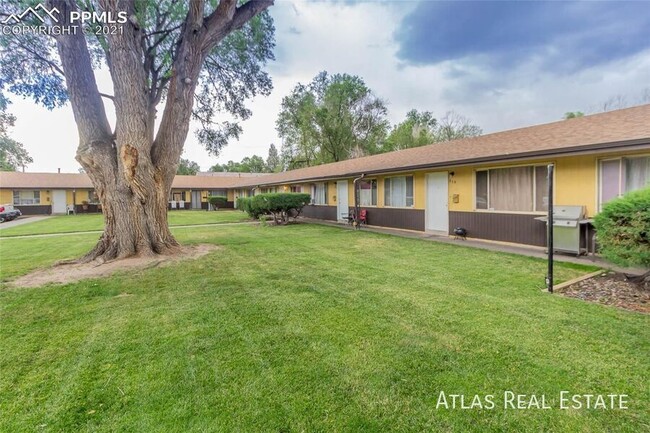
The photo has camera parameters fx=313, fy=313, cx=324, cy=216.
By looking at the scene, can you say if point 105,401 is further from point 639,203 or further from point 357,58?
point 357,58

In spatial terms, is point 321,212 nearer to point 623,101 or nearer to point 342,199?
point 342,199

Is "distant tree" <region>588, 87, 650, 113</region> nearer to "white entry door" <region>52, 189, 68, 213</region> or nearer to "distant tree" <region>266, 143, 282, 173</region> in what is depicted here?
"white entry door" <region>52, 189, 68, 213</region>

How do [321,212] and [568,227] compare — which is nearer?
[568,227]

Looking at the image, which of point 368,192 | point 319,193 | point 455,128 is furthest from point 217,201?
point 455,128

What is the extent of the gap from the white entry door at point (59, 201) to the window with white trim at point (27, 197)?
1.03m

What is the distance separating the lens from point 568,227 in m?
7.08

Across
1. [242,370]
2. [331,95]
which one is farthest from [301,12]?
[331,95]

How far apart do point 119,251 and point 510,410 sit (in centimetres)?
823

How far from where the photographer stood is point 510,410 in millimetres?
2232

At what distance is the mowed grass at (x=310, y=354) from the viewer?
2.18 metres

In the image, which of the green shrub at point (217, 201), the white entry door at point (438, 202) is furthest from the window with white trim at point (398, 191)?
the green shrub at point (217, 201)

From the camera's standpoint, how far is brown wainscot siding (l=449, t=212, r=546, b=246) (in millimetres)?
8078

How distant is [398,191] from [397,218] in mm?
1112

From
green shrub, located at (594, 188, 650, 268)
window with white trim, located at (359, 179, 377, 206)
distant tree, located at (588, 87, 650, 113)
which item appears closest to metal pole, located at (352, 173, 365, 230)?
window with white trim, located at (359, 179, 377, 206)
